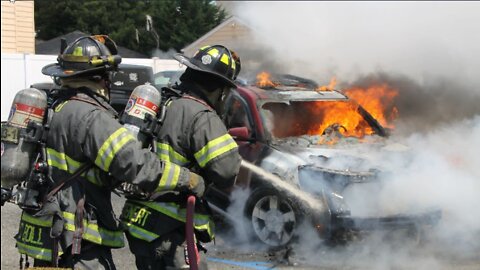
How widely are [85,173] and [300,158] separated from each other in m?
3.44

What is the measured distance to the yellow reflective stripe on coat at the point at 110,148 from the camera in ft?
10.0

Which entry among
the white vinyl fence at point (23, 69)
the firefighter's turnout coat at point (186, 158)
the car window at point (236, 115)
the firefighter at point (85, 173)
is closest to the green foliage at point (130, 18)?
the white vinyl fence at point (23, 69)

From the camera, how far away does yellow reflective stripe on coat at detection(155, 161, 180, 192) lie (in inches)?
126

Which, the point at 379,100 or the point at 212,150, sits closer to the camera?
the point at 212,150

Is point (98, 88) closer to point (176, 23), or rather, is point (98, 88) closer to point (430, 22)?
point (430, 22)

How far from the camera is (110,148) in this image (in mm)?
3061

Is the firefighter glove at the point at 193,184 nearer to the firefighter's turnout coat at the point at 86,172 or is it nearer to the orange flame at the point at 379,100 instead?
the firefighter's turnout coat at the point at 86,172

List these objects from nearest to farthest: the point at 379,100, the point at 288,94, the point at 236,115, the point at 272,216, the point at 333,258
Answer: the point at 333,258 → the point at 272,216 → the point at 236,115 → the point at 288,94 → the point at 379,100

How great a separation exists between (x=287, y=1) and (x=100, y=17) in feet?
10.2

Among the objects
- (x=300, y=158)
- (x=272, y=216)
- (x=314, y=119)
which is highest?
(x=314, y=119)

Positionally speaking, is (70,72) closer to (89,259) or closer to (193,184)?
(193,184)

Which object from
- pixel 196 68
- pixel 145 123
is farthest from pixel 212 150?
pixel 196 68

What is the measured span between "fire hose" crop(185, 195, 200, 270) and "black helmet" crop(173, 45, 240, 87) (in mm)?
747

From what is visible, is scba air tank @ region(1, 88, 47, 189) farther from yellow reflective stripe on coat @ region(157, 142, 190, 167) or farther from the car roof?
the car roof
